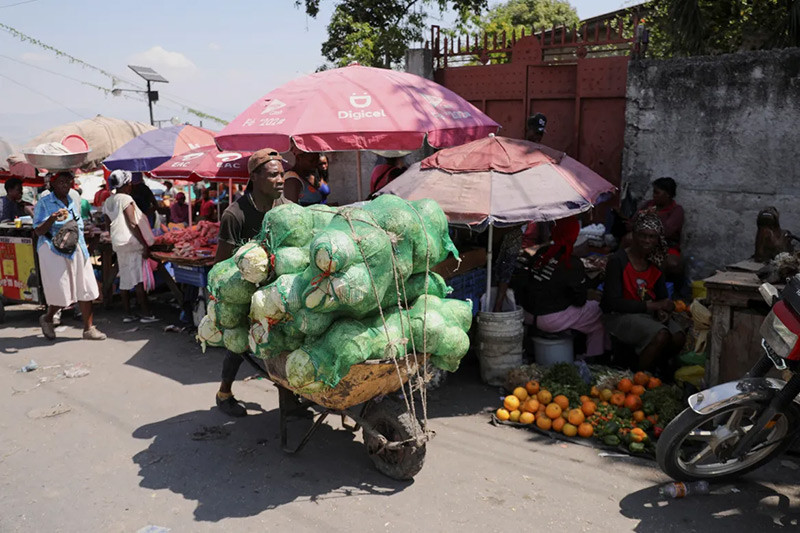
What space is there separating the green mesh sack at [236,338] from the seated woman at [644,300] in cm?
333

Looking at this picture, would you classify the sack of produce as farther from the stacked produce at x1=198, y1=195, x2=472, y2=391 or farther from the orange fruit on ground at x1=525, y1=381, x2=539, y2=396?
the orange fruit on ground at x1=525, y1=381, x2=539, y2=396

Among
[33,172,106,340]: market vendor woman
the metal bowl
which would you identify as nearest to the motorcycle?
[33,172,106,340]: market vendor woman

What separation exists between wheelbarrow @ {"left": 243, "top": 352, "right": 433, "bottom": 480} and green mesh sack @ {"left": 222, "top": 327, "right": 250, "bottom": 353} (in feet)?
0.75

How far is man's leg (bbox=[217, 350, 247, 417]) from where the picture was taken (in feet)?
17.0

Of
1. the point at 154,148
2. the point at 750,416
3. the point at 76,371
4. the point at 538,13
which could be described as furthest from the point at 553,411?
the point at 538,13

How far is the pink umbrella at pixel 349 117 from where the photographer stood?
A: 20.8 feet

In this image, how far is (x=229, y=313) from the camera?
13.7 ft

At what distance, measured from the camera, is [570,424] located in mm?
5023

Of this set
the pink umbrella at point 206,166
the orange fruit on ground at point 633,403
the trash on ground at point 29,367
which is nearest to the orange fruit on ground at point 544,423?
the orange fruit on ground at point 633,403

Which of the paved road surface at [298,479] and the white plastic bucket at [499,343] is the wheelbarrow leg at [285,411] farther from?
the white plastic bucket at [499,343]

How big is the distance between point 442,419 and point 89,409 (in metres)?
3.09

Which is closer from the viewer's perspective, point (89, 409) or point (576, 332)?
point (89, 409)

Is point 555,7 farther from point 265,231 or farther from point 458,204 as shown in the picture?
point 265,231

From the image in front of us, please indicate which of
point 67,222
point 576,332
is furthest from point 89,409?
point 576,332
